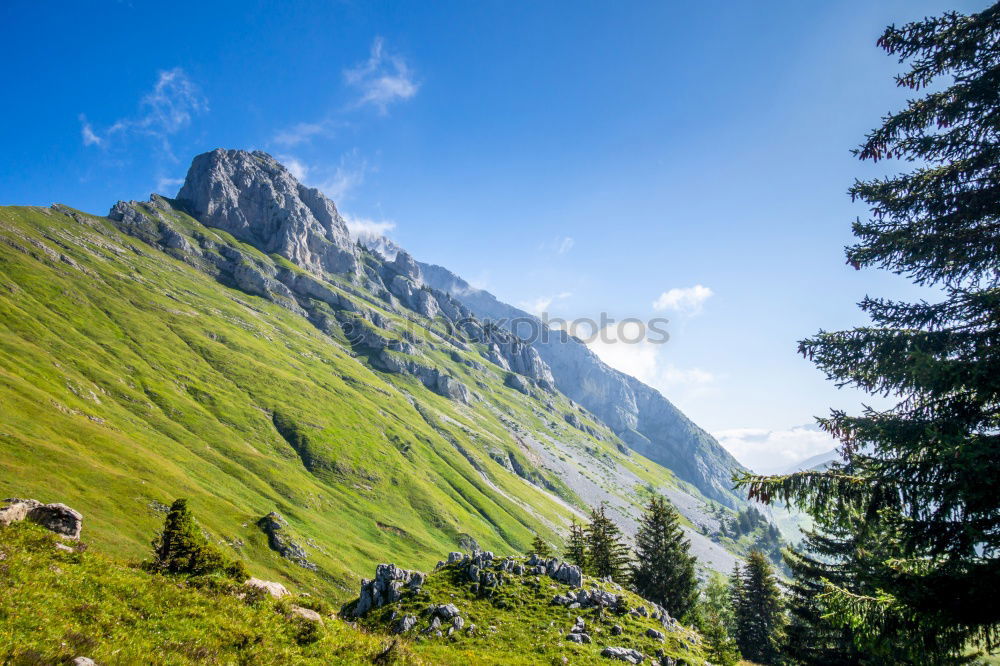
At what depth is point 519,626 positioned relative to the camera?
21.2 m

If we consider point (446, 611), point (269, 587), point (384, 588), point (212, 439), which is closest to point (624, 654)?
point (446, 611)

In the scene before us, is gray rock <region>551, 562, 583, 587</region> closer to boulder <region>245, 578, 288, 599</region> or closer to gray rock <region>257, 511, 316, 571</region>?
boulder <region>245, 578, 288, 599</region>

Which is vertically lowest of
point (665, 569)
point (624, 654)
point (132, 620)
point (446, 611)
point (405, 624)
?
point (665, 569)

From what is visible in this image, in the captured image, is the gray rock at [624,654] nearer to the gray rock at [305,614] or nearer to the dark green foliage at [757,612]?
the gray rock at [305,614]

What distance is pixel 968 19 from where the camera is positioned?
1225 cm

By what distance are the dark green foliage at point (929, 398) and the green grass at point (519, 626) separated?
35.9ft

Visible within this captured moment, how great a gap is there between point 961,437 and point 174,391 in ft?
486

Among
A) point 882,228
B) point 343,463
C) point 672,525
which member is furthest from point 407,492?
point 882,228

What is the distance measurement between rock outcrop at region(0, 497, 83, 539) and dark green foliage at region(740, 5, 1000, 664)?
973 inches

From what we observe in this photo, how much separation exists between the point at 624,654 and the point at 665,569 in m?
31.6

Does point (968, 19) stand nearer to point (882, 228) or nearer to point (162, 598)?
point (882, 228)

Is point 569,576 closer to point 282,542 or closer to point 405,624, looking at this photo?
point 405,624

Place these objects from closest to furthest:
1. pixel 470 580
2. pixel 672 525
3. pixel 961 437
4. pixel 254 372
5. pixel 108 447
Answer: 1. pixel 961 437
2. pixel 470 580
3. pixel 672 525
4. pixel 108 447
5. pixel 254 372

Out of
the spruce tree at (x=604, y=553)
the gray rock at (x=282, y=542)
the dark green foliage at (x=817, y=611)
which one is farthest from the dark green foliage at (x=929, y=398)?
the gray rock at (x=282, y=542)
